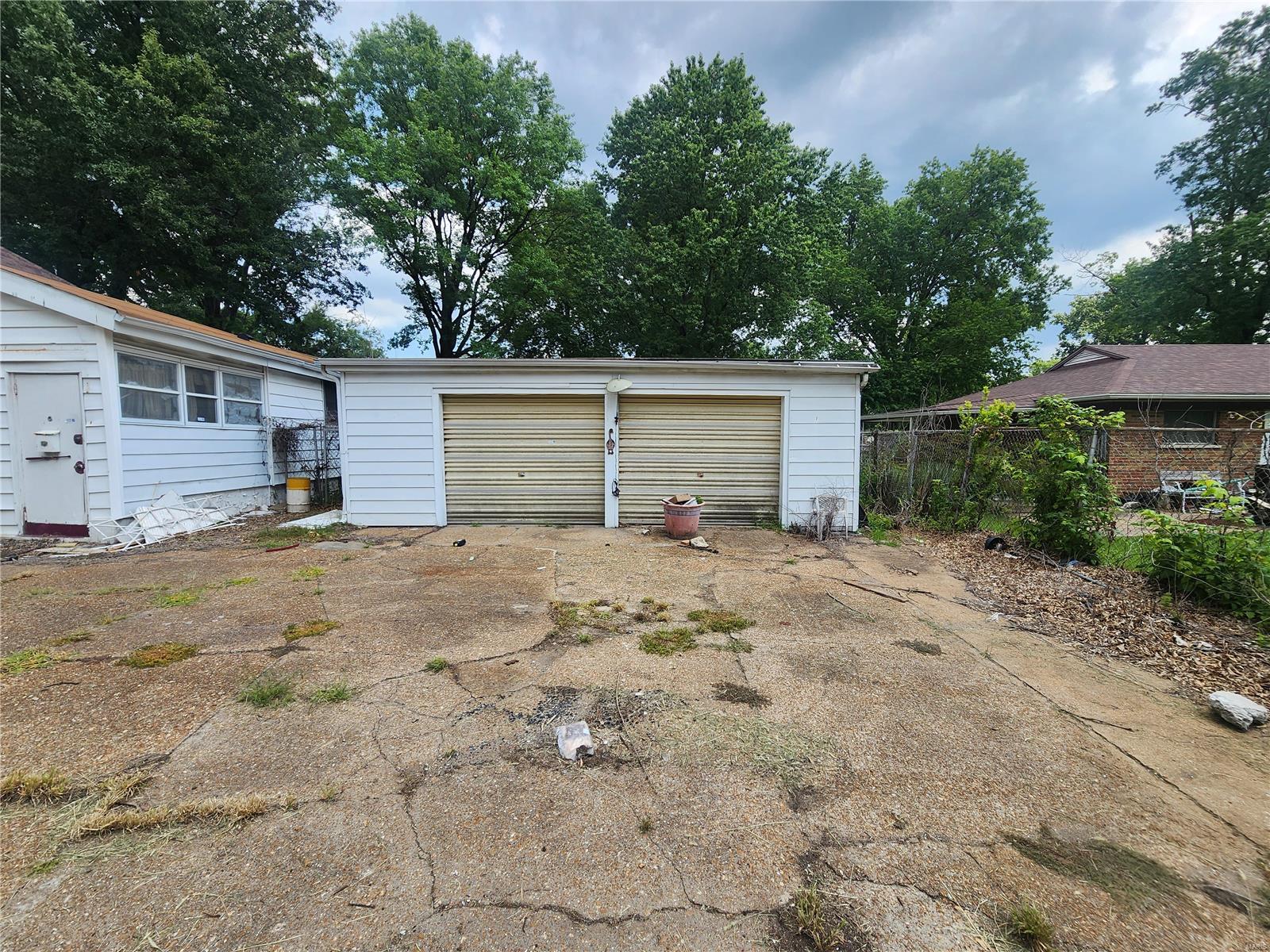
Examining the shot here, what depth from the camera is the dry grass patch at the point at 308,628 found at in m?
3.61

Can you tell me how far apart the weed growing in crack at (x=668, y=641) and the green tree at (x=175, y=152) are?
58.1 ft

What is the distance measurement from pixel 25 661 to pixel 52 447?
17.4ft

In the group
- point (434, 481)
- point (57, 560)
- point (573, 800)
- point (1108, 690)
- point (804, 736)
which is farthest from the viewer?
point (434, 481)

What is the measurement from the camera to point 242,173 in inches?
557

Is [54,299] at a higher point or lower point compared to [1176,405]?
higher

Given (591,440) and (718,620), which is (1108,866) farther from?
(591,440)

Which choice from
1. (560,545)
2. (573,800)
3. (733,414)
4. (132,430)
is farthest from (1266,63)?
(132,430)

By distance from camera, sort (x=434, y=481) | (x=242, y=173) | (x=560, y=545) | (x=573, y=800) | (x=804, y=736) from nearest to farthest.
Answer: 1. (x=573, y=800)
2. (x=804, y=736)
3. (x=560, y=545)
4. (x=434, y=481)
5. (x=242, y=173)

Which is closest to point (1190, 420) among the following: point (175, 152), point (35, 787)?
point (35, 787)

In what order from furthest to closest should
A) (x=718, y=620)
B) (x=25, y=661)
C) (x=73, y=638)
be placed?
1. (x=718, y=620)
2. (x=73, y=638)
3. (x=25, y=661)

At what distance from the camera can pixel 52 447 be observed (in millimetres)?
6422

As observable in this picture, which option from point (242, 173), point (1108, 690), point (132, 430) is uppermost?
point (242, 173)

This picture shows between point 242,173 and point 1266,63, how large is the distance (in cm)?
3584

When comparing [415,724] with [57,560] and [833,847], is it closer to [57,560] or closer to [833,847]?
[833,847]
